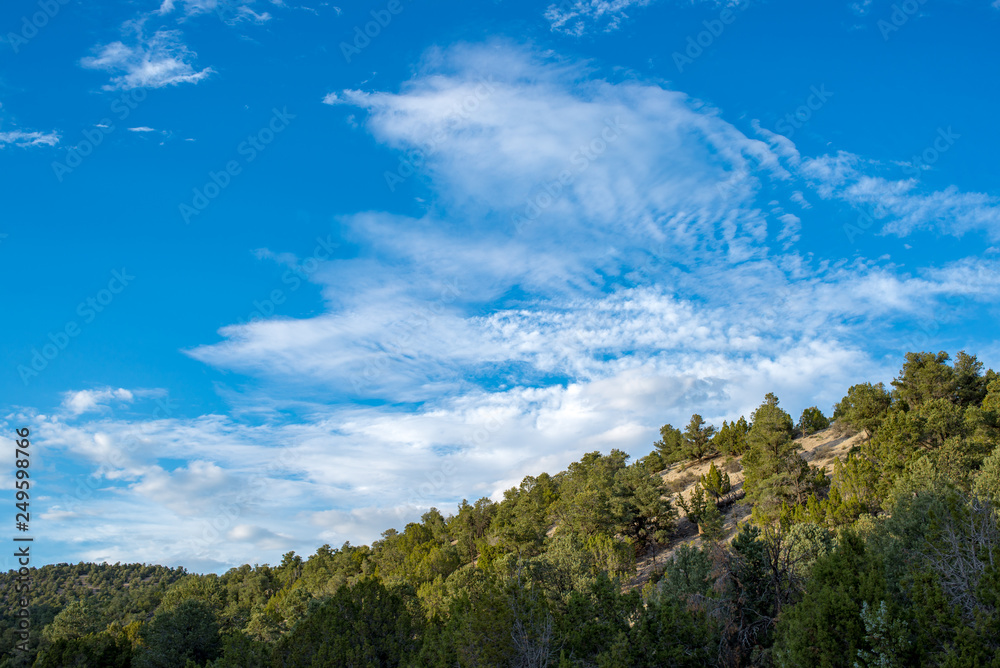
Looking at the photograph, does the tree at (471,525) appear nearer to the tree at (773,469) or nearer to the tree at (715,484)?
the tree at (715,484)

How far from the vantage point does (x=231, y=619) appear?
7250 cm

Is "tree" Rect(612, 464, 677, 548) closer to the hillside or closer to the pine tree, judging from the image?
the hillside

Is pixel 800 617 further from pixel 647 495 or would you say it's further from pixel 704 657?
pixel 647 495

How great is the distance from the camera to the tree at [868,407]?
5672 cm

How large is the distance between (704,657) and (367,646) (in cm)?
1917

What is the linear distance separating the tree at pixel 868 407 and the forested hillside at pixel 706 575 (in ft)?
0.74

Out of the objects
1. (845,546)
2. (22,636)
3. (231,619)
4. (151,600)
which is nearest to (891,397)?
(845,546)

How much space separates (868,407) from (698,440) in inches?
1060

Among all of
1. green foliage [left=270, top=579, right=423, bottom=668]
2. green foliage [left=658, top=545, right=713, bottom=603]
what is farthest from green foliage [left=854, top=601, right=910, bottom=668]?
green foliage [left=270, top=579, right=423, bottom=668]

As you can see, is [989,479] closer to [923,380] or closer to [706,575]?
[706,575]

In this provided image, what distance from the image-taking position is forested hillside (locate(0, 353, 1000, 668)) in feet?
43.4

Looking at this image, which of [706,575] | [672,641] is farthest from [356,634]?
[672,641]

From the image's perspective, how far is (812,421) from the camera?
78.7m

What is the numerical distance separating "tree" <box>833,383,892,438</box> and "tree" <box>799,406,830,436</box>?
16.7 meters
